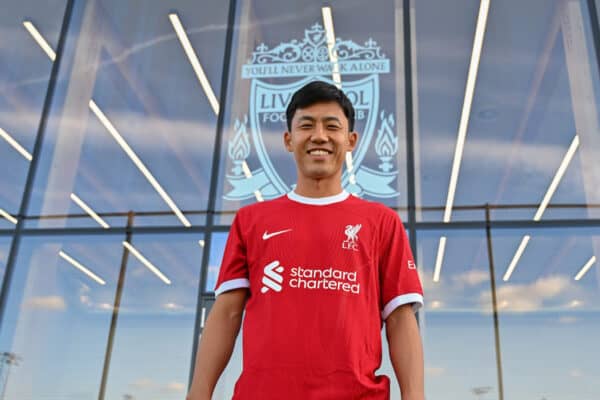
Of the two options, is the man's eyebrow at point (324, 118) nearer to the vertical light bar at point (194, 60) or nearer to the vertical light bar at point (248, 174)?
the vertical light bar at point (248, 174)

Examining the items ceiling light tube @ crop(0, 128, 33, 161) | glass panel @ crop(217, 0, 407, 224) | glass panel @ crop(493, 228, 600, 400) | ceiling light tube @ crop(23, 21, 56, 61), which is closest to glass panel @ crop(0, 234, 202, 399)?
glass panel @ crop(217, 0, 407, 224)

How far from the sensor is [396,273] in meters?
1.27

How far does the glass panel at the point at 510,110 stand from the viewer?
4660 mm

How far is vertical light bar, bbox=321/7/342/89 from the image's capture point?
16.6 feet

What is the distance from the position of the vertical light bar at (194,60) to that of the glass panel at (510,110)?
1.83m

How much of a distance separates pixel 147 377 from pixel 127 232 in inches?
47.4

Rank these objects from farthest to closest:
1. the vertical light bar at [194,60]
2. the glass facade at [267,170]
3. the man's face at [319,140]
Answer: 1. the vertical light bar at [194,60]
2. the glass facade at [267,170]
3. the man's face at [319,140]

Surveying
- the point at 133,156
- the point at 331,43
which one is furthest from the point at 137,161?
the point at 331,43

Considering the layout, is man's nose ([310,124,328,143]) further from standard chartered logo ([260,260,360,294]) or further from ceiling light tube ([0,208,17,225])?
ceiling light tube ([0,208,17,225])

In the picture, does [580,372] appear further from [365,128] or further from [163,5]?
[163,5]

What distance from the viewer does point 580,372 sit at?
4094 millimetres

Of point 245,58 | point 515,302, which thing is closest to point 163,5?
point 245,58

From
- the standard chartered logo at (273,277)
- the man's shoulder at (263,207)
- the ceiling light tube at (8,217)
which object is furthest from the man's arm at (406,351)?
the ceiling light tube at (8,217)

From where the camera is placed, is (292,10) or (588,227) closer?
(588,227)
